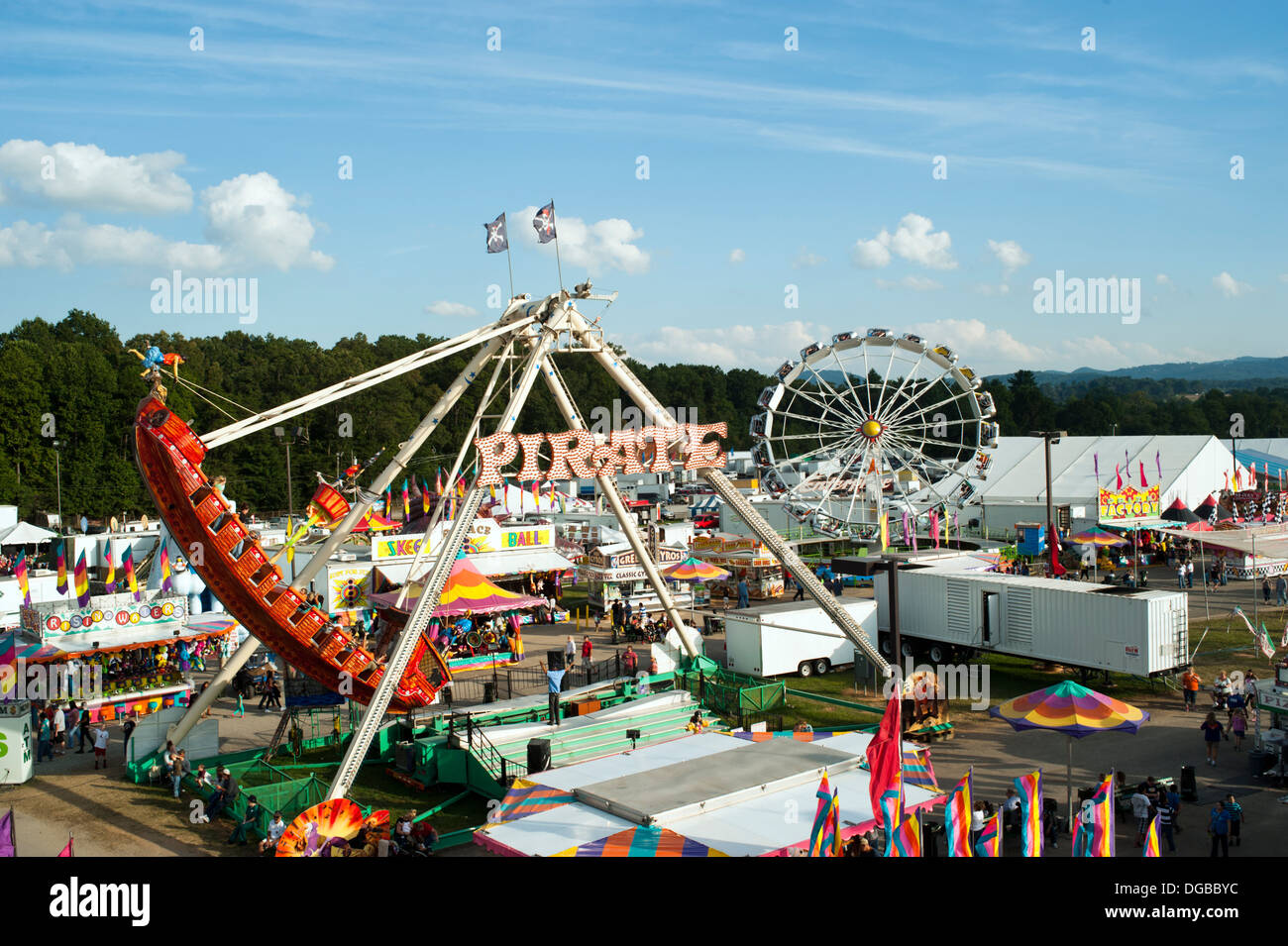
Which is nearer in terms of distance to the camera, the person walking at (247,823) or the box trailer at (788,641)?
the person walking at (247,823)

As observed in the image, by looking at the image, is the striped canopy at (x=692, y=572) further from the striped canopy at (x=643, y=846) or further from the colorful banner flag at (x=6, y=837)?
the colorful banner flag at (x=6, y=837)

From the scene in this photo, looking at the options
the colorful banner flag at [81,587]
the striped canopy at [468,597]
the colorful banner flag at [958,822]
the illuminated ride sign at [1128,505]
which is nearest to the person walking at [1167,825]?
the colorful banner flag at [958,822]

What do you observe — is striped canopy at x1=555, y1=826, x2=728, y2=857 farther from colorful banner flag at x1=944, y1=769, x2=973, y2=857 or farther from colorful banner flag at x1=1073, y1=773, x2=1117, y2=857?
colorful banner flag at x1=1073, y1=773, x2=1117, y2=857

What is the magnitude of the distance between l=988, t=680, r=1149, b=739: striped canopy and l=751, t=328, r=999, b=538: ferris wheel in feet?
61.2

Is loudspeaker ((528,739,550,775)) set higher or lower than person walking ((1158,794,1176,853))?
higher

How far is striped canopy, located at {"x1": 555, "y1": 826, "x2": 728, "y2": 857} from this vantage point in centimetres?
1253

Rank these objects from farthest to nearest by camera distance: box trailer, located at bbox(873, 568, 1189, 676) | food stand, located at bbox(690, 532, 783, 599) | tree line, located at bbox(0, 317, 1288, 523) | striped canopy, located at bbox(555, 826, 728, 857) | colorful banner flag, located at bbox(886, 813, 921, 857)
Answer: tree line, located at bbox(0, 317, 1288, 523) → food stand, located at bbox(690, 532, 783, 599) → box trailer, located at bbox(873, 568, 1189, 676) → striped canopy, located at bbox(555, 826, 728, 857) → colorful banner flag, located at bbox(886, 813, 921, 857)

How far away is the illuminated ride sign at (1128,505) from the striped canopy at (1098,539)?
909mm

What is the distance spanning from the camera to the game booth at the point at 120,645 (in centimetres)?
2691

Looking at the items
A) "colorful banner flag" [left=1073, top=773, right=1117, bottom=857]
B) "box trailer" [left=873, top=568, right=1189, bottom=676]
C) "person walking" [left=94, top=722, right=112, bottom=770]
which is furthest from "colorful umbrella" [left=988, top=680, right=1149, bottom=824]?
"person walking" [left=94, top=722, right=112, bottom=770]

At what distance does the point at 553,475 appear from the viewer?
20812 millimetres

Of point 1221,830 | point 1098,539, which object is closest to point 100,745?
point 1221,830

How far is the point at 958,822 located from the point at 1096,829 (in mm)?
1501
